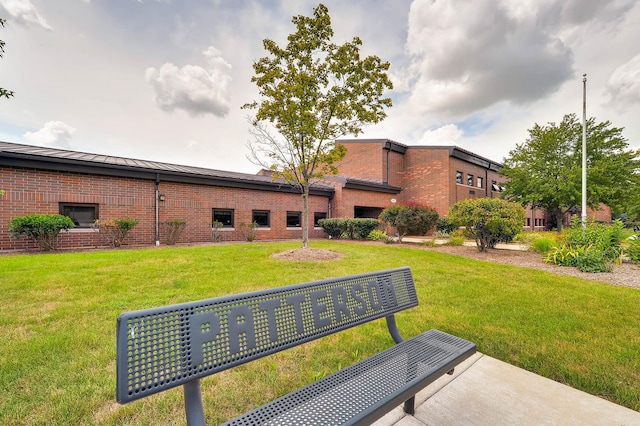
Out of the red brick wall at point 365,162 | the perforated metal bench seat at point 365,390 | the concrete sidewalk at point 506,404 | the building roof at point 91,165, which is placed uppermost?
the red brick wall at point 365,162

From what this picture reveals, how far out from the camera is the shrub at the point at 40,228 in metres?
8.71

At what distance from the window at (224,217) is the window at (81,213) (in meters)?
4.98

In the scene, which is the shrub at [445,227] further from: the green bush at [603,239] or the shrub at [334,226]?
the green bush at [603,239]

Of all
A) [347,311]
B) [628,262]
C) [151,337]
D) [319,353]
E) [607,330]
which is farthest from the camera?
[628,262]

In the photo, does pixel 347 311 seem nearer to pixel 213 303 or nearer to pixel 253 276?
pixel 213 303

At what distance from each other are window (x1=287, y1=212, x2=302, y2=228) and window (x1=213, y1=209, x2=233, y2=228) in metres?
3.79

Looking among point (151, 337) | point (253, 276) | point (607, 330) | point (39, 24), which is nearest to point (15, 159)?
point (39, 24)

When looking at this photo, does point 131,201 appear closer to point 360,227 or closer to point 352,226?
point 352,226

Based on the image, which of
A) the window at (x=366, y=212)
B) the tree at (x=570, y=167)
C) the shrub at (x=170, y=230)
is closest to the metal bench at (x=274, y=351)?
the shrub at (x=170, y=230)

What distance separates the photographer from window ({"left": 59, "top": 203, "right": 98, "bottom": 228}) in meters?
10.7

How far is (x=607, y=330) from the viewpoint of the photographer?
134 inches

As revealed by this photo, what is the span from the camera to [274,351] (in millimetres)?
1695

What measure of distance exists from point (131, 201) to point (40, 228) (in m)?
3.24

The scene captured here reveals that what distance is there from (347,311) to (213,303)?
110 centimetres
